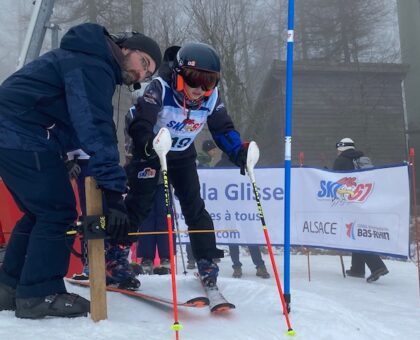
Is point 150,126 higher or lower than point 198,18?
lower

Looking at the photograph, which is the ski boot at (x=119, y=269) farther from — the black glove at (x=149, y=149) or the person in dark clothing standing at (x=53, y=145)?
the black glove at (x=149, y=149)

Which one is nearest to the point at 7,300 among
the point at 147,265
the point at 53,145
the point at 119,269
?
the point at 119,269

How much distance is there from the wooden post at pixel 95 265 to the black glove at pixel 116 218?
0.15 m

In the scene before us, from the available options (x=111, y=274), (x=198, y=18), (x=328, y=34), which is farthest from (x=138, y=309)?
(x=328, y=34)

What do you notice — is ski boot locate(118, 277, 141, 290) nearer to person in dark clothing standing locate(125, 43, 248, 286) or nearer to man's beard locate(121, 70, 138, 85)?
person in dark clothing standing locate(125, 43, 248, 286)

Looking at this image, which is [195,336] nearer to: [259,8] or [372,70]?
[372,70]

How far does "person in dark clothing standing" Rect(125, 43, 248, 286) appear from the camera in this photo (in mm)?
3375

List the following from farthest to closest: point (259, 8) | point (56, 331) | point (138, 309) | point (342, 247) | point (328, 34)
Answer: point (259, 8) → point (328, 34) → point (342, 247) → point (138, 309) → point (56, 331)

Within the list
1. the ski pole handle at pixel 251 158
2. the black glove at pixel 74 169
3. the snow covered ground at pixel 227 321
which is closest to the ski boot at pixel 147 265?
the snow covered ground at pixel 227 321

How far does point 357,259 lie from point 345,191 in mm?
1032

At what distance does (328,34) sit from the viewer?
24656 millimetres

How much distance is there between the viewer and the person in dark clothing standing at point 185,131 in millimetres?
3375

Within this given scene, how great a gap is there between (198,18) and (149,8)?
5.20m

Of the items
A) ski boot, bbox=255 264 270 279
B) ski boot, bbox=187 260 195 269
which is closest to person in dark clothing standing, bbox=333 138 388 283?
ski boot, bbox=255 264 270 279
